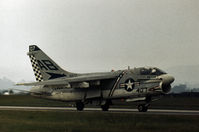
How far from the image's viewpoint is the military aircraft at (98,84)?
22906mm

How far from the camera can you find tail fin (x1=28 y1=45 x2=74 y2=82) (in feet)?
97.2

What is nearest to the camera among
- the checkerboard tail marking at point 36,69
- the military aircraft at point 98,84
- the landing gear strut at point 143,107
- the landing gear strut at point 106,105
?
the military aircraft at point 98,84

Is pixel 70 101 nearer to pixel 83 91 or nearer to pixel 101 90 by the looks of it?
pixel 83 91

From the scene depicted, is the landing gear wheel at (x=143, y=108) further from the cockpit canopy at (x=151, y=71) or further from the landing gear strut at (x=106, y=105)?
the landing gear strut at (x=106, y=105)

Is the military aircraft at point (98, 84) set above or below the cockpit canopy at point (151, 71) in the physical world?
below

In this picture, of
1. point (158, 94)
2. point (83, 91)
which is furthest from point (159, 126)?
point (83, 91)

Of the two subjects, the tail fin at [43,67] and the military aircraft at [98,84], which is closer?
the military aircraft at [98,84]

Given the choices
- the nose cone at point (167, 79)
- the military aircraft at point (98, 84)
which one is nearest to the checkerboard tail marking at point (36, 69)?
the military aircraft at point (98, 84)

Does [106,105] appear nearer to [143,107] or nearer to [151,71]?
[143,107]

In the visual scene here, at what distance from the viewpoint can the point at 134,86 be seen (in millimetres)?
23547

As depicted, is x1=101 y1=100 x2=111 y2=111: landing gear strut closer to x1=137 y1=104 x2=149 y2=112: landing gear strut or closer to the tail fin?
x1=137 y1=104 x2=149 y2=112: landing gear strut

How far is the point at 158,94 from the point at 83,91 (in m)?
6.74

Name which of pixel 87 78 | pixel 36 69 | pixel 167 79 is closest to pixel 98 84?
pixel 87 78

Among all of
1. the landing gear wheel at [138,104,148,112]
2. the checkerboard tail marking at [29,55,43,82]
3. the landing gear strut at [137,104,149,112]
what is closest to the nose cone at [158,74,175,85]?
the landing gear strut at [137,104,149,112]
